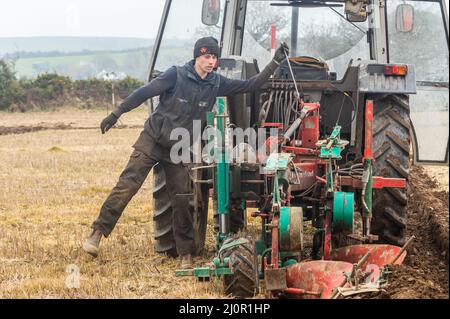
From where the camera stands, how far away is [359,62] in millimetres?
6809

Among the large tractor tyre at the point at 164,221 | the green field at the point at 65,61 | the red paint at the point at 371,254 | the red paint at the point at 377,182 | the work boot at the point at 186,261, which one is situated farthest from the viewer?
the green field at the point at 65,61

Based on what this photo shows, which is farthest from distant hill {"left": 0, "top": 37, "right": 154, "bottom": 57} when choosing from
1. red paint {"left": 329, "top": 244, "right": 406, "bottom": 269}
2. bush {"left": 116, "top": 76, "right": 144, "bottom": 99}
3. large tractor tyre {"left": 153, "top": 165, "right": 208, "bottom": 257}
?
red paint {"left": 329, "top": 244, "right": 406, "bottom": 269}

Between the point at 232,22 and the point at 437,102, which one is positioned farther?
the point at 437,102

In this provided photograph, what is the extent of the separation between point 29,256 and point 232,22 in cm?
276

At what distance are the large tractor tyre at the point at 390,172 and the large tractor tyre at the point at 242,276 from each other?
154 centimetres

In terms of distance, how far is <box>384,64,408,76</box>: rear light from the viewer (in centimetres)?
642

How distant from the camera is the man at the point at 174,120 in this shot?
646cm

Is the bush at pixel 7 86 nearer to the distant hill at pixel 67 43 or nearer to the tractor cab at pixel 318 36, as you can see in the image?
the tractor cab at pixel 318 36

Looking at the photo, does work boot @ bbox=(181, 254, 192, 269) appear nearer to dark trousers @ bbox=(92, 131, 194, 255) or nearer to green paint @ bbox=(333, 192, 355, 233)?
dark trousers @ bbox=(92, 131, 194, 255)

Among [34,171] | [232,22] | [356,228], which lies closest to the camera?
[356,228]

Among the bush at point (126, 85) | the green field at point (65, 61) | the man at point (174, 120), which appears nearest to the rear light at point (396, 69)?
the man at point (174, 120)
